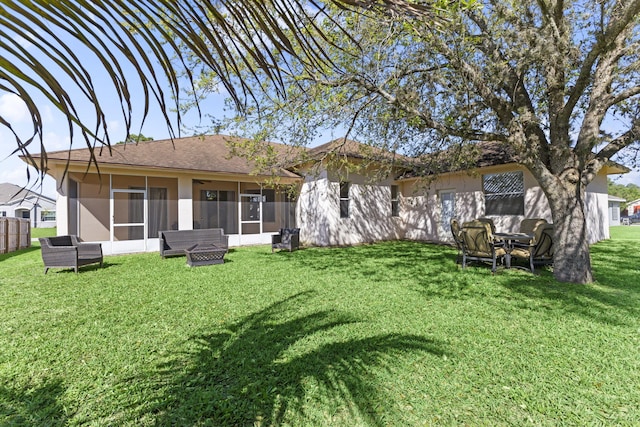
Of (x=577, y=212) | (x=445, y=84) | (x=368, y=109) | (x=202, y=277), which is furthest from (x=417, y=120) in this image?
(x=202, y=277)

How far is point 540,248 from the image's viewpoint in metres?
7.80

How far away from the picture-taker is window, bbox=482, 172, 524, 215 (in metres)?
12.3

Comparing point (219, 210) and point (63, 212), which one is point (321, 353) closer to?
point (219, 210)

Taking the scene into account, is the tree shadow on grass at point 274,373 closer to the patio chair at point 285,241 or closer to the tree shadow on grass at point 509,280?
the tree shadow on grass at point 509,280

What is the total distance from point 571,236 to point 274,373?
704 centimetres

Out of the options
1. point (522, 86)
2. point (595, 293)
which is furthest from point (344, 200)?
point (595, 293)

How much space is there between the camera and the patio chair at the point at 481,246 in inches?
312

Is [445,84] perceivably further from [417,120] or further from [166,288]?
[166,288]

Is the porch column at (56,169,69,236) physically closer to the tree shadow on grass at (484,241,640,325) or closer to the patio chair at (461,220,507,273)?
the patio chair at (461,220,507,273)

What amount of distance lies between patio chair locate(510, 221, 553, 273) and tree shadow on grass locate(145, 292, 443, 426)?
18.1 ft

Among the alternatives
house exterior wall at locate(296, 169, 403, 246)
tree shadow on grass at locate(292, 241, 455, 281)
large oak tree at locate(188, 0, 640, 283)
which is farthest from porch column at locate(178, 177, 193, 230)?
large oak tree at locate(188, 0, 640, 283)

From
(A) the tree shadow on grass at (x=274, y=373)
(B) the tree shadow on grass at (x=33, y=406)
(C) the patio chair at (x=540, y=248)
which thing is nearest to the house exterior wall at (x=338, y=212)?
(C) the patio chair at (x=540, y=248)

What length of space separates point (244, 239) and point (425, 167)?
8404 millimetres

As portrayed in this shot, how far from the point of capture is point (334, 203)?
46.1ft
